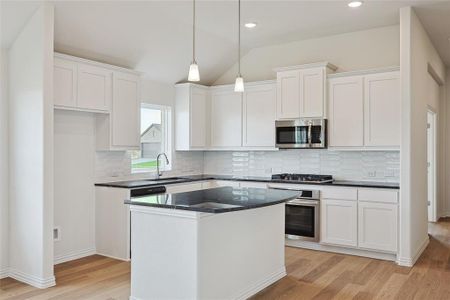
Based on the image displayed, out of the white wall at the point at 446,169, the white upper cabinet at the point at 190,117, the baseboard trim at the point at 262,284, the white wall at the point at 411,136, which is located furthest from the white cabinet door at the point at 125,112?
the white wall at the point at 446,169

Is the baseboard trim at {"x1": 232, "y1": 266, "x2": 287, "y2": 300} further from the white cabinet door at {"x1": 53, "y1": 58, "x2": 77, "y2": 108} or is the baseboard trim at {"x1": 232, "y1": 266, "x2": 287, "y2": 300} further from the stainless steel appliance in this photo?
the white cabinet door at {"x1": 53, "y1": 58, "x2": 77, "y2": 108}

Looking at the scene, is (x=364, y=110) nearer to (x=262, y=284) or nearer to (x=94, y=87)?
(x=262, y=284)

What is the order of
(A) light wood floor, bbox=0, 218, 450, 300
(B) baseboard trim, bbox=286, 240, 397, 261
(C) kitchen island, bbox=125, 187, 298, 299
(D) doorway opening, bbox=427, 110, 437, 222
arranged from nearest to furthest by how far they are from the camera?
1. (C) kitchen island, bbox=125, 187, 298, 299
2. (A) light wood floor, bbox=0, 218, 450, 300
3. (B) baseboard trim, bbox=286, 240, 397, 261
4. (D) doorway opening, bbox=427, 110, 437, 222

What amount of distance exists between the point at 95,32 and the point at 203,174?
123 inches

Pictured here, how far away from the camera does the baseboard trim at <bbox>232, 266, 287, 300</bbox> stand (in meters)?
3.52

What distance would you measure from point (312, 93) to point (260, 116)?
0.95m

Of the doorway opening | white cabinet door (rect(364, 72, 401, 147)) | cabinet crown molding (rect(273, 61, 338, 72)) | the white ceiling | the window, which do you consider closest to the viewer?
the white ceiling

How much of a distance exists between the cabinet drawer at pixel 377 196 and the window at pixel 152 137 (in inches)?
116

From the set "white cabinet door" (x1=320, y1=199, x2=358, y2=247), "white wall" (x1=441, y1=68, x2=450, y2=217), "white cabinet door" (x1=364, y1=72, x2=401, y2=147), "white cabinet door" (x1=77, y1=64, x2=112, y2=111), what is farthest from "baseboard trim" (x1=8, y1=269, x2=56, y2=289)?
"white wall" (x1=441, y1=68, x2=450, y2=217)

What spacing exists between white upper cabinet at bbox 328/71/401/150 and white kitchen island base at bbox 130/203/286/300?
2.13 meters

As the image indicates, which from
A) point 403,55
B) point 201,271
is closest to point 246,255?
point 201,271

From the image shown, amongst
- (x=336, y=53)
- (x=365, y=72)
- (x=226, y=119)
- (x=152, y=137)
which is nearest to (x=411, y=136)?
(x=365, y=72)

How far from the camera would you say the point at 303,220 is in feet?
17.6

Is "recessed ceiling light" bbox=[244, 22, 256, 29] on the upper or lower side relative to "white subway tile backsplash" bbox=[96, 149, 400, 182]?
upper
